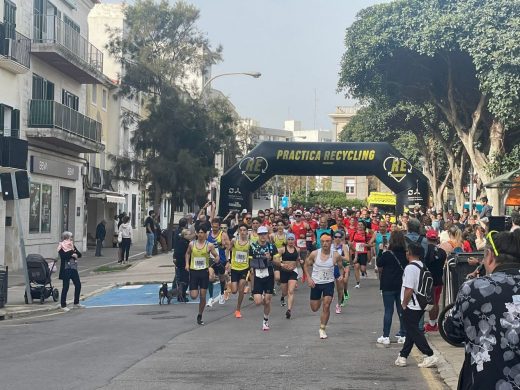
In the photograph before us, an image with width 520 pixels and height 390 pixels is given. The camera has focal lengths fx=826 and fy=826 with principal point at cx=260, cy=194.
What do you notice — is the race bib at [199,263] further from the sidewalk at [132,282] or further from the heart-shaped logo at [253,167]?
the heart-shaped logo at [253,167]

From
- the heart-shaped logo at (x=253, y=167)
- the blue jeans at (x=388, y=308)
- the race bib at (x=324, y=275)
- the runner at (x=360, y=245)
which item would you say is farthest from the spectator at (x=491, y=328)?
the heart-shaped logo at (x=253, y=167)

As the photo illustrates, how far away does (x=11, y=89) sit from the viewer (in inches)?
1115

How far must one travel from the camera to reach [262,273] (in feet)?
48.3

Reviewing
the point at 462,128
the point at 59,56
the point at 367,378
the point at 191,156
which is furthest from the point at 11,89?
the point at 367,378

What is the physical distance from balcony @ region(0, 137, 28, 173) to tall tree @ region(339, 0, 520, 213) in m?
13.7

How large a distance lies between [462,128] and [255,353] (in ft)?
79.5

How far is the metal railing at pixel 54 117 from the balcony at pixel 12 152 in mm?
2756

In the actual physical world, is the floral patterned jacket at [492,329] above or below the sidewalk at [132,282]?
above

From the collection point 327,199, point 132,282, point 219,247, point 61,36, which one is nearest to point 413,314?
point 219,247

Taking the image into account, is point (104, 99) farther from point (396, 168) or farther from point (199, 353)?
point (199, 353)

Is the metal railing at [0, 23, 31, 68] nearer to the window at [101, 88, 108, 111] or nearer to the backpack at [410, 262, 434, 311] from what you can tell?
the window at [101, 88, 108, 111]

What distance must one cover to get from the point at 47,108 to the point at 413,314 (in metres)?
22.7

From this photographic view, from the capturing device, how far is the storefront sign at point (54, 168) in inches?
1194

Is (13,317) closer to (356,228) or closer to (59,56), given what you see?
(356,228)
